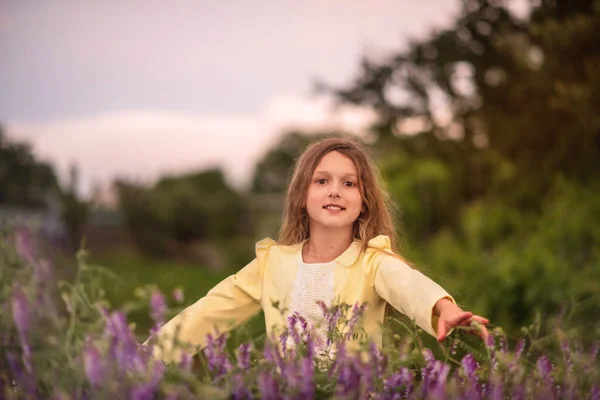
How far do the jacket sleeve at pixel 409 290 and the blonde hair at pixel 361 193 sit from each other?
242mm

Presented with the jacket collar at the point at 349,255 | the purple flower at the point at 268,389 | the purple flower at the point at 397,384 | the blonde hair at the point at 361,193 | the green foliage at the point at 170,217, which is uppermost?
the blonde hair at the point at 361,193

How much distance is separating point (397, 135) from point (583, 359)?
1067 cm

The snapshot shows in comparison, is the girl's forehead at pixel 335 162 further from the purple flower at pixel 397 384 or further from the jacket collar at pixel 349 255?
the purple flower at pixel 397 384

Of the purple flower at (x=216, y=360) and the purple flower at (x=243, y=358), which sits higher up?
the purple flower at (x=243, y=358)

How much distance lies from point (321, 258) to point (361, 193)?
289mm

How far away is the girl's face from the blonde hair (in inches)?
1.2

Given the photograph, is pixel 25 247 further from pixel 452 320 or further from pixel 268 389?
pixel 452 320

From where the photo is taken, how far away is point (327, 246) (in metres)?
2.66

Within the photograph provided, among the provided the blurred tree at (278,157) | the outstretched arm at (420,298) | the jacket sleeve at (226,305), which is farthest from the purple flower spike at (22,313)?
the blurred tree at (278,157)

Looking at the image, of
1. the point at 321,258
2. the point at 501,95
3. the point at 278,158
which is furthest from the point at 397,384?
the point at 278,158

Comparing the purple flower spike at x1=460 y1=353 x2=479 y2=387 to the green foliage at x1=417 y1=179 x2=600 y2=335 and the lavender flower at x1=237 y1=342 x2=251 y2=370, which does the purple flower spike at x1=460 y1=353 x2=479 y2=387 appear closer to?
the lavender flower at x1=237 y1=342 x2=251 y2=370

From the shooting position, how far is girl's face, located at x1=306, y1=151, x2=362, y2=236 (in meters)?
2.60

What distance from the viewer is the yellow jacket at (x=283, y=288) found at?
7.61 feet

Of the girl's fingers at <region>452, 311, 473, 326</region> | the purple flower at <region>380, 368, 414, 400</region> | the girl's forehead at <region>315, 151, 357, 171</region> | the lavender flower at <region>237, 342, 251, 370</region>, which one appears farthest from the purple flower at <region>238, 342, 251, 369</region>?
the girl's forehead at <region>315, 151, 357, 171</region>
